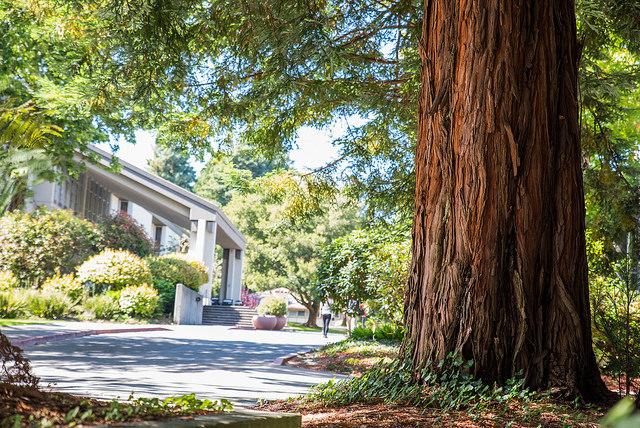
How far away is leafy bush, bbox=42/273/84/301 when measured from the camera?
24750mm

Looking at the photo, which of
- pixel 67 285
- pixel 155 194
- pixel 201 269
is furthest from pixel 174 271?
pixel 67 285

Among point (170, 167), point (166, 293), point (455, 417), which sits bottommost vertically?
point (455, 417)

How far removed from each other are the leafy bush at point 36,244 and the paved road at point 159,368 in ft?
24.0

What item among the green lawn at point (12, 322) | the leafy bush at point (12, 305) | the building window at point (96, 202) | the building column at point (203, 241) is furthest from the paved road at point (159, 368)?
the building window at point (96, 202)

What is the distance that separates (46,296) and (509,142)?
19776 millimetres

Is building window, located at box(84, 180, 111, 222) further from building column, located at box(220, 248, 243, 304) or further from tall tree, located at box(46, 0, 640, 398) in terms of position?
tall tree, located at box(46, 0, 640, 398)

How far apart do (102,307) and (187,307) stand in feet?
22.0

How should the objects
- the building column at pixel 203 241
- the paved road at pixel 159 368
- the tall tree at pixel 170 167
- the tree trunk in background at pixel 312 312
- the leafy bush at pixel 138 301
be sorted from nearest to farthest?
1. the paved road at pixel 159 368
2. the leafy bush at pixel 138 301
3. the building column at pixel 203 241
4. the tree trunk in background at pixel 312 312
5. the tall tree at pixel 170 167

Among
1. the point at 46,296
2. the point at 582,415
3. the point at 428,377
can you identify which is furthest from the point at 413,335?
the point at 46,296

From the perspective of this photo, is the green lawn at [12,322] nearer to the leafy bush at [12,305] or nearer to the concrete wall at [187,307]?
the leafy bush at [12,305]

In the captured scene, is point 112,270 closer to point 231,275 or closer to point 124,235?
point 124,235

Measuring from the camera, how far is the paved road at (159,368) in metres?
9.18

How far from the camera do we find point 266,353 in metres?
17.9

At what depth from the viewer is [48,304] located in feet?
74.5
